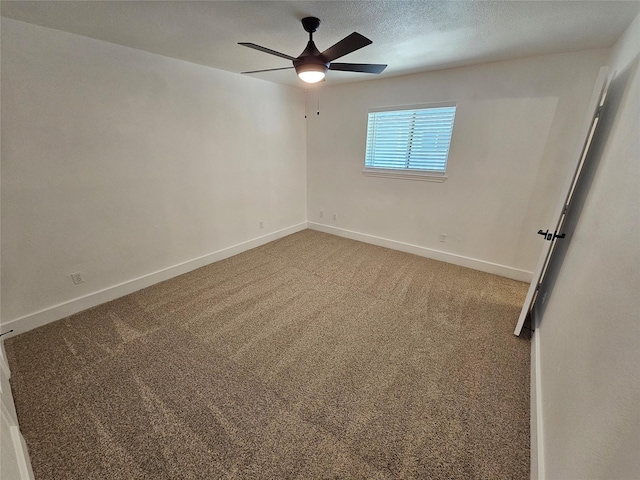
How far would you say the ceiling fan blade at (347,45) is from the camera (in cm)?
149

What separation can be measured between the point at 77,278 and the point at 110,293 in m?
0.32

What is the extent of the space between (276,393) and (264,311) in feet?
3.01

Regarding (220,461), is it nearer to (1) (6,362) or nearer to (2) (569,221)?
(1) (6,362)

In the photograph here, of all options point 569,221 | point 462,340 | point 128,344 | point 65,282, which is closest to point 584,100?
point 569,221

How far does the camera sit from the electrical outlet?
7.79ft

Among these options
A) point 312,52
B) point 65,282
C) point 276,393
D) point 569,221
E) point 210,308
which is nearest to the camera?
point 276,393

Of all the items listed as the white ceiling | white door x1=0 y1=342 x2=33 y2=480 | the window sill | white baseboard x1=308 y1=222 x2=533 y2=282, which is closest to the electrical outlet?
white door x1=0 y1=342 x2=33 y2=480

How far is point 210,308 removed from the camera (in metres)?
2.53

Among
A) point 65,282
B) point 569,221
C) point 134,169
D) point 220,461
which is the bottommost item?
point 220,461

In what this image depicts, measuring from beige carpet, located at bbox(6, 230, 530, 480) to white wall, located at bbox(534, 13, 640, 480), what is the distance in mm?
386

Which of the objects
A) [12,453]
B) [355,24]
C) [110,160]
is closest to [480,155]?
[355,24]

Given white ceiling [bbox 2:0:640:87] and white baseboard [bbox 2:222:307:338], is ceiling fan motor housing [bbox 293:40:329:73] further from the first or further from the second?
white baseboard [bbox 2:222:307:338]

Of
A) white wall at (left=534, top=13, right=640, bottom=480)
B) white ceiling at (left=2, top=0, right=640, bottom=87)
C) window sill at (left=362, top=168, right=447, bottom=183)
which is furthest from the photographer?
window sill at (left=362, top=168, right=447, bottom=183)

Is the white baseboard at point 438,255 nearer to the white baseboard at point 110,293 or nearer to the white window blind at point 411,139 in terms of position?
the white window blind at point 411,139
